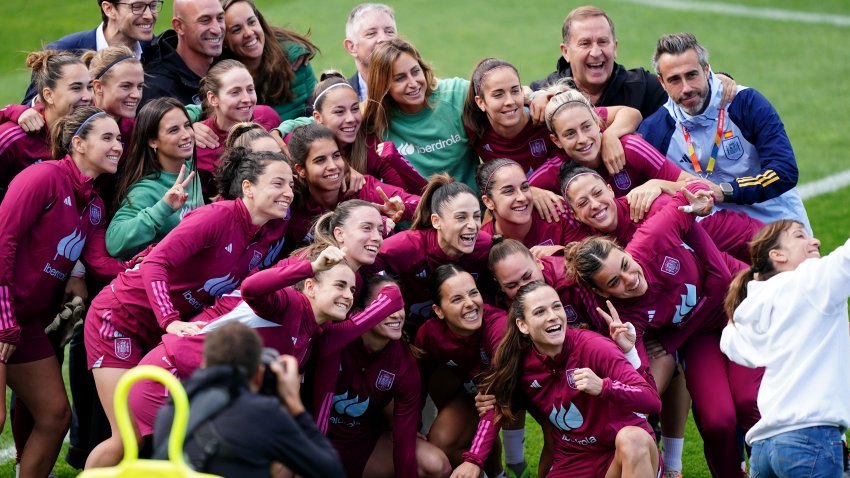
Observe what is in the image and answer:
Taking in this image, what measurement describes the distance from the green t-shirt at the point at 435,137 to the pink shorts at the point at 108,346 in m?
2.15

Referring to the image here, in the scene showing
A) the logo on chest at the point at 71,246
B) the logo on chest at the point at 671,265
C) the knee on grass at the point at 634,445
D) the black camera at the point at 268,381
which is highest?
the black camera at the point at 268,381

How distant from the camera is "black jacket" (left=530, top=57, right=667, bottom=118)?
814 centimetres

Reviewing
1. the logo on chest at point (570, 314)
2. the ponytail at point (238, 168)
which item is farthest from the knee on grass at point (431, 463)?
the ponytail at point (238, 168)

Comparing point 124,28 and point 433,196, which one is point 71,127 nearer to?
point 124,28

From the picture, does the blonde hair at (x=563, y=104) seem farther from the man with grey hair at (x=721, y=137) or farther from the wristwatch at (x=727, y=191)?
the wristwatch at (x=727, y=191)

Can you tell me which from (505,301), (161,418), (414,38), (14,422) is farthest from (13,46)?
(161,418)

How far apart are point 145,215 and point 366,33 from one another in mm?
2436

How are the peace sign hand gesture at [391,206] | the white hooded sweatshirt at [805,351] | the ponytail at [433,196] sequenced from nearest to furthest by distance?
the white hooded sweatshirt at [805,351] < the ponytail at [433,196] < the peace sign hand gesture at [391,206]

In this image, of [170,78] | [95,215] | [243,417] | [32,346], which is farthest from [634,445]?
[170,78]

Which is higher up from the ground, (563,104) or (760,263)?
(563,104)

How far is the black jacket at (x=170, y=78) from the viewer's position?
26.2 ft

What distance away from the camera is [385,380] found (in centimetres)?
685

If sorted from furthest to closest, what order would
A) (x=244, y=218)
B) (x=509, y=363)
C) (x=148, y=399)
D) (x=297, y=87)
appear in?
(x=297, y=87) → (x=509, y=363) → (x=244, y=218) → (x=148, y=399)

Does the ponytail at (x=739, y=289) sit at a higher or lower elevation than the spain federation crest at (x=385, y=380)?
higher
